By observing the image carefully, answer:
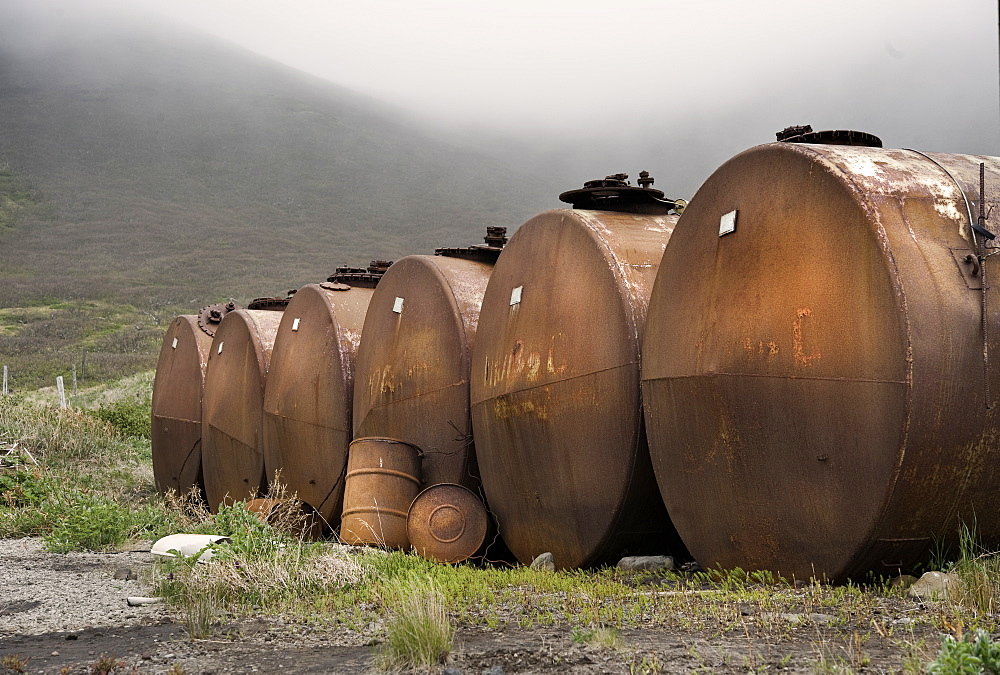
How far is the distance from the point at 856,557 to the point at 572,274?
9.57ft

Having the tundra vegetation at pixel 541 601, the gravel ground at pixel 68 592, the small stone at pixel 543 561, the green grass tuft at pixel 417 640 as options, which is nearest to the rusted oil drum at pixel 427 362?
the tundra vegetation at pixel 541 601

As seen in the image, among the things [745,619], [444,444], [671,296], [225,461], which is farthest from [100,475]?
[745,619]

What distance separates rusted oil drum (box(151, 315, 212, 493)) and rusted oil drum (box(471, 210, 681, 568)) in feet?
24.6

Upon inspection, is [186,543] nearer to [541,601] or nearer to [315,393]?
[315,393]

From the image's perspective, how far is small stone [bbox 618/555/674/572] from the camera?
20.6 feet

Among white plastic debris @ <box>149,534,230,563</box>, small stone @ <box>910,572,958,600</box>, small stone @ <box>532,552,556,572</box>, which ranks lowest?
white plastic debris @ <box>149,534,230,563</box>

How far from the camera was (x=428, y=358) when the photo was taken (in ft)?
28.6

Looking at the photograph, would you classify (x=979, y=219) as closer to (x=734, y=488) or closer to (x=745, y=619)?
(x=734, y=488)

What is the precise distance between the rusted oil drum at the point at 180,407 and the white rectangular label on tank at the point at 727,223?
10.0m

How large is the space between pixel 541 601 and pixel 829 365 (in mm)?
2016

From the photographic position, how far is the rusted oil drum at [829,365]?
4.46 m

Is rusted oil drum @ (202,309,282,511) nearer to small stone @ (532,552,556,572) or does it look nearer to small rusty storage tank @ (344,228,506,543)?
small rusty storage tank @ (344,228,506,543)

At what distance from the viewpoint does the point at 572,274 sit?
6961 millimetres

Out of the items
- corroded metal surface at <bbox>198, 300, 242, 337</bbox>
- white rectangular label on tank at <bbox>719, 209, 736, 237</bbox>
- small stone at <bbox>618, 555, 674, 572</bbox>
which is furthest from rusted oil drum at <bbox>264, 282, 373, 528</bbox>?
white rectangular label on tank at <bbox>719, 209, 736, 237</bbox>
